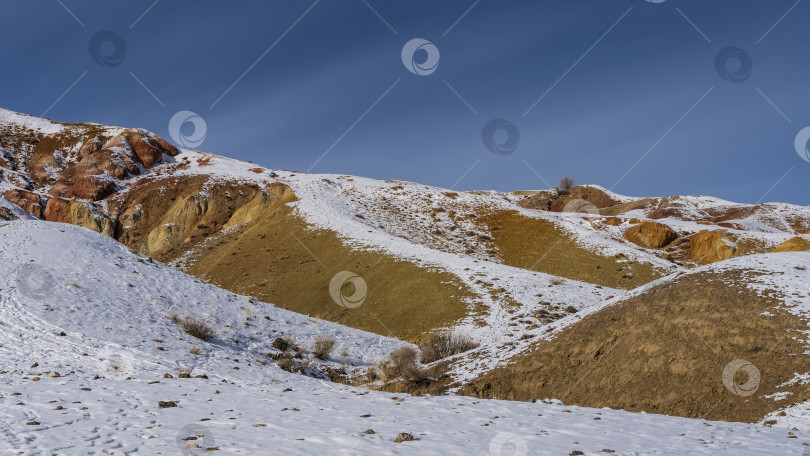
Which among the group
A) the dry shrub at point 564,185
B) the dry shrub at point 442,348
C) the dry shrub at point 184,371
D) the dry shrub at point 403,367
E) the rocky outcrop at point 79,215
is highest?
the dry shrub at point 564,185

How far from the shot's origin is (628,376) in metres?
13.8

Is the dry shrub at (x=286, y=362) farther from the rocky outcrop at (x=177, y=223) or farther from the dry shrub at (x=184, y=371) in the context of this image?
the rocky outcrop at (x=177, y=223)

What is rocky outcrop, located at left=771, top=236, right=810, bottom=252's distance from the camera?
4478cm

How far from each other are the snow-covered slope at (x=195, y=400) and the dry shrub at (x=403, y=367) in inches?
87.9

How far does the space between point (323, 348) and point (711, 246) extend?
4481 centimetres

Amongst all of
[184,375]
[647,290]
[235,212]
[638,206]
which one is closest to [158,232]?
[235,212]

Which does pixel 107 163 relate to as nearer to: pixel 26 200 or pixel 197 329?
pixel 26 200

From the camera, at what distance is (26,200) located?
183ft

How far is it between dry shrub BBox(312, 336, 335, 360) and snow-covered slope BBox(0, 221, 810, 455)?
3.26ft

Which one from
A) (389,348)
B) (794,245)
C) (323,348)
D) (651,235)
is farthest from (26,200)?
(794,245)

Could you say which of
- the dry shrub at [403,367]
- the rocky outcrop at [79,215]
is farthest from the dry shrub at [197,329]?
the rocky outcrop at [79,215]

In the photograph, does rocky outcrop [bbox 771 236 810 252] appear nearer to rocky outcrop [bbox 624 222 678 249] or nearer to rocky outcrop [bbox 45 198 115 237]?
rocky outcrop [bbox 624 222 678 249]

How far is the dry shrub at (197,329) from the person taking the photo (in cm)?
1919

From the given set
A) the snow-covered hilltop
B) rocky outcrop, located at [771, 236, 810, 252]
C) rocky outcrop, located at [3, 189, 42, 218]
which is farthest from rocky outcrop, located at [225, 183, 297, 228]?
rocky outcrop, located at [771, 236, 810, 252]
